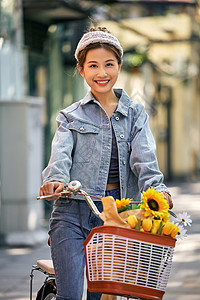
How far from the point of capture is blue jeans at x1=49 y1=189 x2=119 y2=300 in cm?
319

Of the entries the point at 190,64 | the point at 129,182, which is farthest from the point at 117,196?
the point at 190,64

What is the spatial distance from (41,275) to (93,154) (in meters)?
3.74

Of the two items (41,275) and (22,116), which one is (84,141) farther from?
(22,116)

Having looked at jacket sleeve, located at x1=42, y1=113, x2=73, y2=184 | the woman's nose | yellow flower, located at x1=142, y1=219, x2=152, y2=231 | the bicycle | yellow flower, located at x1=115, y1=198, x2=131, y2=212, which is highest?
the woman's nose

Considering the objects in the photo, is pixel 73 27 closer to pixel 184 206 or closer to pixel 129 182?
pixel 184 206

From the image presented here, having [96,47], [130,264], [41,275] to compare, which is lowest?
[41,275]

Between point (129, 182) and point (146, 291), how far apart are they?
0.83m

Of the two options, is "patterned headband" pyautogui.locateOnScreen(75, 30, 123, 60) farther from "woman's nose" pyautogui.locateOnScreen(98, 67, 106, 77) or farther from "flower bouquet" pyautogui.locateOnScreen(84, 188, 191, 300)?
"flower bouquet" pyautogui.locateOnScreen(84, 188, 191, 300)

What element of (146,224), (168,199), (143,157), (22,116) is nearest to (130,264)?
(146,224)

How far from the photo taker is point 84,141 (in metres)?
3.33

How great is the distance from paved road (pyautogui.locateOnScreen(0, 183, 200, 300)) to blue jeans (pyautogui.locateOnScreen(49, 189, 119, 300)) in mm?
2699

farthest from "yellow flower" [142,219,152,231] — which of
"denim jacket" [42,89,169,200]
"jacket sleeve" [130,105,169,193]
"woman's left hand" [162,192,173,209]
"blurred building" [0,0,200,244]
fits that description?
"blurred building" [0,0,200,244]

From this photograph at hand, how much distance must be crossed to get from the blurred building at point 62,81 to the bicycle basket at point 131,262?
356cm

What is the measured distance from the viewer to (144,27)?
21.1m
